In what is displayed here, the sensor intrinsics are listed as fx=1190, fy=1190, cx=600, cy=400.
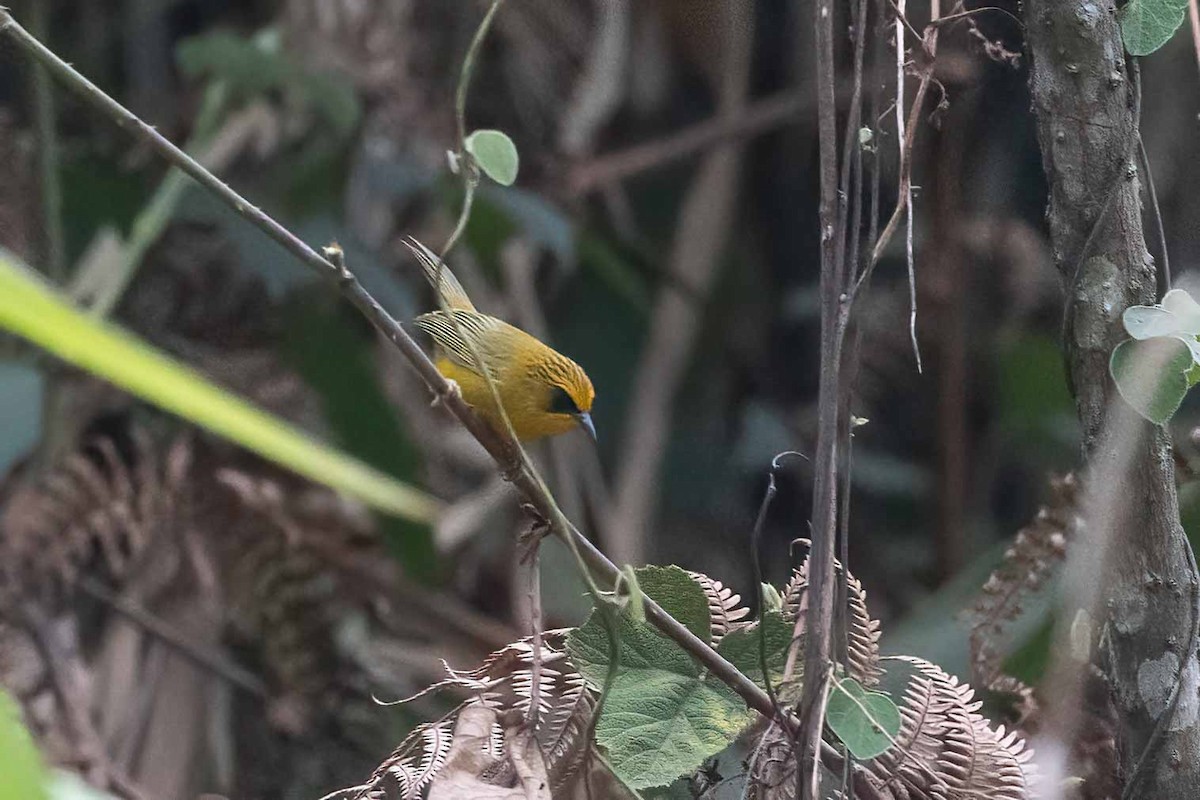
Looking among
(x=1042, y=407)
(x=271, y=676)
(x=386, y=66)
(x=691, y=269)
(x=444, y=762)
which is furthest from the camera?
(x=691, y=269)

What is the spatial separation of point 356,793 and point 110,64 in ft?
11.6

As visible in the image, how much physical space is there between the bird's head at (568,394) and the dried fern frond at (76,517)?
1.00m

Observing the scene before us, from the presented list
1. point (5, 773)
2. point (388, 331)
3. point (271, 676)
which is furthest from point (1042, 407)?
point (5, 773)

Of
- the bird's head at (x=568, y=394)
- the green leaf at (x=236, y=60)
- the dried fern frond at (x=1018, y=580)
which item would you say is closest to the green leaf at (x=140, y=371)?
the dried fern frond at (x=1018, y=580)

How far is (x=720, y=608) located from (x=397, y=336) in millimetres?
458

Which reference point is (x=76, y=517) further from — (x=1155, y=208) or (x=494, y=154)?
(x=1155, y=208)

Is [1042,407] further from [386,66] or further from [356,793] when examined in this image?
[356,793]

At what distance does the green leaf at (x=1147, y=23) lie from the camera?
1.17 meters

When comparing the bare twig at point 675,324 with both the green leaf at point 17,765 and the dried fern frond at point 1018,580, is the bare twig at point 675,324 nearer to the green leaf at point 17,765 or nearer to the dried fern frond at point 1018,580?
the dried fern frond at point 1018,580

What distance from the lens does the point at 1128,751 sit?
1204 mm

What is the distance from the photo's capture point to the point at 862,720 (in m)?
1.03

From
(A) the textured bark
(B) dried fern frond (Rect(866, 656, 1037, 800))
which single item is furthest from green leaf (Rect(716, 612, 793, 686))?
(A) the textured bark

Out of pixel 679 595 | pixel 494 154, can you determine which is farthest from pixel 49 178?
pixel 679 595

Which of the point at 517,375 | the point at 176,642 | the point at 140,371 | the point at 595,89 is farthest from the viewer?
the point at 595,89
